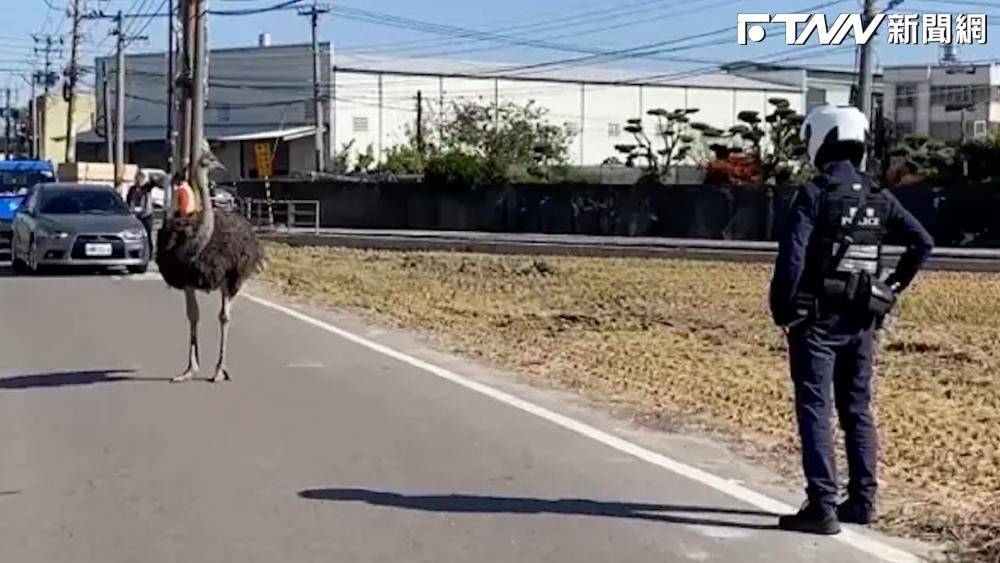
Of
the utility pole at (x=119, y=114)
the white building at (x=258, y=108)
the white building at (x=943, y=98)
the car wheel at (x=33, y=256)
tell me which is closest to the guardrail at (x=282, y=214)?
the utility pole at (x=119, y=114)

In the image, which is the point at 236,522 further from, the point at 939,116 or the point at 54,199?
the point at 939,116

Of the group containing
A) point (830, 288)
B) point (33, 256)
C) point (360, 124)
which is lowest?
point (33, 256)

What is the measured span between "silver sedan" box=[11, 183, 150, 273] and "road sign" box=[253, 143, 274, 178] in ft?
154

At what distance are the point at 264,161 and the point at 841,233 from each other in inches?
2754

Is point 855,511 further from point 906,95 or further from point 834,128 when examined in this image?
point 906,95

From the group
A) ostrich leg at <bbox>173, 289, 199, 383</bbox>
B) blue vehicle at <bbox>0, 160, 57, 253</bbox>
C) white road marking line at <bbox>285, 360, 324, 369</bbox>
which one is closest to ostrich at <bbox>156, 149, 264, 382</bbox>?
ostrich leg at <bbox>173, 289, 199, 383</bbox>

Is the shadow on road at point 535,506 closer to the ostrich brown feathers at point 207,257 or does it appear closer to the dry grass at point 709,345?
the dry grass at point 709,345

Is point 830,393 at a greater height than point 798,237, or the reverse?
point 798,237

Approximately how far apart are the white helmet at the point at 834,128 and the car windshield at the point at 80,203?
22.0m

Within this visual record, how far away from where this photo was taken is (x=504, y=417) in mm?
11812

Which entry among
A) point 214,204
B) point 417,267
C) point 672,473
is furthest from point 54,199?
point 672,473

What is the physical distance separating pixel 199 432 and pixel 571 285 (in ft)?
56.9

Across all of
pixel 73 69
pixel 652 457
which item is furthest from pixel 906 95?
pixel 652 457

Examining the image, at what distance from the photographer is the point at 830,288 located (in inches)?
303
